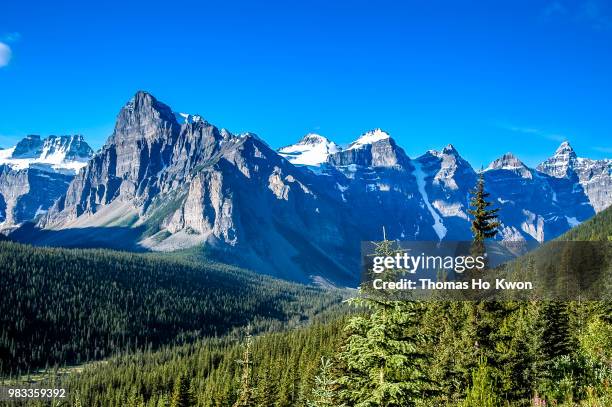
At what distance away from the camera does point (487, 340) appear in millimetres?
33906

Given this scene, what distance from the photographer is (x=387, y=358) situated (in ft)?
61.7

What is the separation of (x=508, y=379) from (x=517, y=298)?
8465mm

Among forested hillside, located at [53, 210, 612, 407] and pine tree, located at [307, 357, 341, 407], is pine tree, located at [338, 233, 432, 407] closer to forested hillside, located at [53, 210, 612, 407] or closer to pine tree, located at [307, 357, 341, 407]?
forested hillside, located at [53, 210, 612, 407]

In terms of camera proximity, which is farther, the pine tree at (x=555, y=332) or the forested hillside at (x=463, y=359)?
the pine tree at (x=555, y=332)

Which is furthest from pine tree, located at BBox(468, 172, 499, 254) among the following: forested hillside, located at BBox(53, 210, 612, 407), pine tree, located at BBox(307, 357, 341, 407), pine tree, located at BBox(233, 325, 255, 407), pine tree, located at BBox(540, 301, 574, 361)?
pine tree, located at BBox(540, 301, 574, 361)

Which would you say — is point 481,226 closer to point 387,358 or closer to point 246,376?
point 387,358

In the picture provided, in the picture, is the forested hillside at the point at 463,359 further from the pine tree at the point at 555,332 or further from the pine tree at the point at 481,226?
the pine tree at the point at 481,226

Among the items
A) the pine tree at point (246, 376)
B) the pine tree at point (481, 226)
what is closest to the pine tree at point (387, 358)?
the pine tree at point (246, 376)

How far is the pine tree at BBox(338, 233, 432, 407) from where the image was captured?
60.7ft

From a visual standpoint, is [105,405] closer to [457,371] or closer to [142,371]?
[142,371]

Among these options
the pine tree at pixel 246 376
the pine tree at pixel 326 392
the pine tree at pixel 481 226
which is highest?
the pine tree at pixel 481 226

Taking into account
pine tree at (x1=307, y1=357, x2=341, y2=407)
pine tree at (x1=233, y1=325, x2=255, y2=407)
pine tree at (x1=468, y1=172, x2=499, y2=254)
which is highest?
pine tree at (x1=468, y1=172, x2=499, y2=254)

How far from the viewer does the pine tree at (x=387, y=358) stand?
1852 cm

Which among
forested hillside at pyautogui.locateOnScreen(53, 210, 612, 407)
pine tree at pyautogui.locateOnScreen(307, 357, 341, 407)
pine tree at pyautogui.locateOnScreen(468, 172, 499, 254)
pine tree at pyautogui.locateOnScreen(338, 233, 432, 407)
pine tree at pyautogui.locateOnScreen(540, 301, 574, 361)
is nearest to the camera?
pine tree at pyautogui.locateOnScreen(338, 233, 432, 407)
